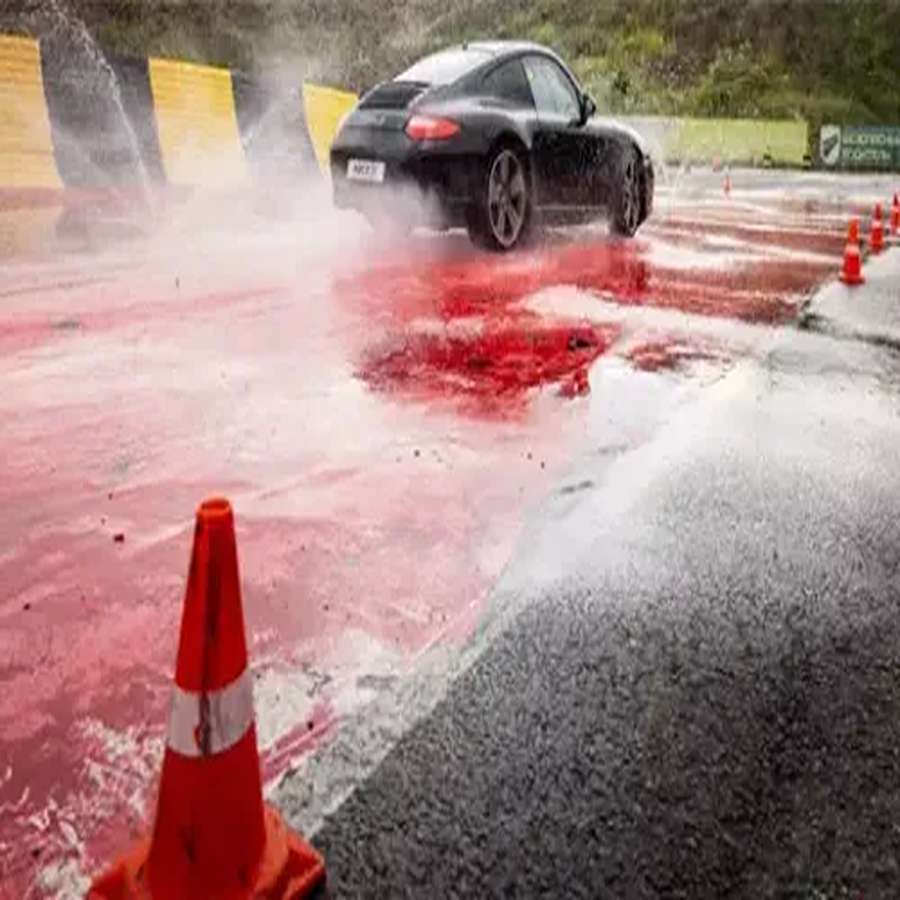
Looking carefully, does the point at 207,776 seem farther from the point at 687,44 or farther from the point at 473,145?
the point at 687,44

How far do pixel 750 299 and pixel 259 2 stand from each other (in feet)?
82.3

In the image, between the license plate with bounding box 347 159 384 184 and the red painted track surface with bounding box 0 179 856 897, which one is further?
the license plate with bounding box 347 159 384 184

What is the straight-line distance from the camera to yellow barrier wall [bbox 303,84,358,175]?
48.2 feet

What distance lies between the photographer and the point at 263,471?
3879 mm

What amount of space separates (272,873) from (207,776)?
0.66ft

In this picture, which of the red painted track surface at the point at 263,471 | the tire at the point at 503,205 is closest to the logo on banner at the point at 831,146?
the tire at the point at 503,205

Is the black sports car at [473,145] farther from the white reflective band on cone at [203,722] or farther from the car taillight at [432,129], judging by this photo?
the white reflective band on cone at [203,722]

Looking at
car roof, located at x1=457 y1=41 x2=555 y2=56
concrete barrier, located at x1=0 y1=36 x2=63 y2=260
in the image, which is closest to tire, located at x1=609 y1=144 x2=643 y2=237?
car roof, located at x1=457 y1=41 x2=555 y2=56

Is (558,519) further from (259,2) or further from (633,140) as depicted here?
(259,2)

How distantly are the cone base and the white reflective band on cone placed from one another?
0.20 meters

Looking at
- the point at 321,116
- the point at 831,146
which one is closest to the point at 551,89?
the point at 321,116

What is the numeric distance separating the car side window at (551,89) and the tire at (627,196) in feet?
3.87

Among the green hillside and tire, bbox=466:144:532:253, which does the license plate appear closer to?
tire, bbox=466:144:532:253

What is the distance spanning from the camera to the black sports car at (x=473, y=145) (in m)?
8.94
